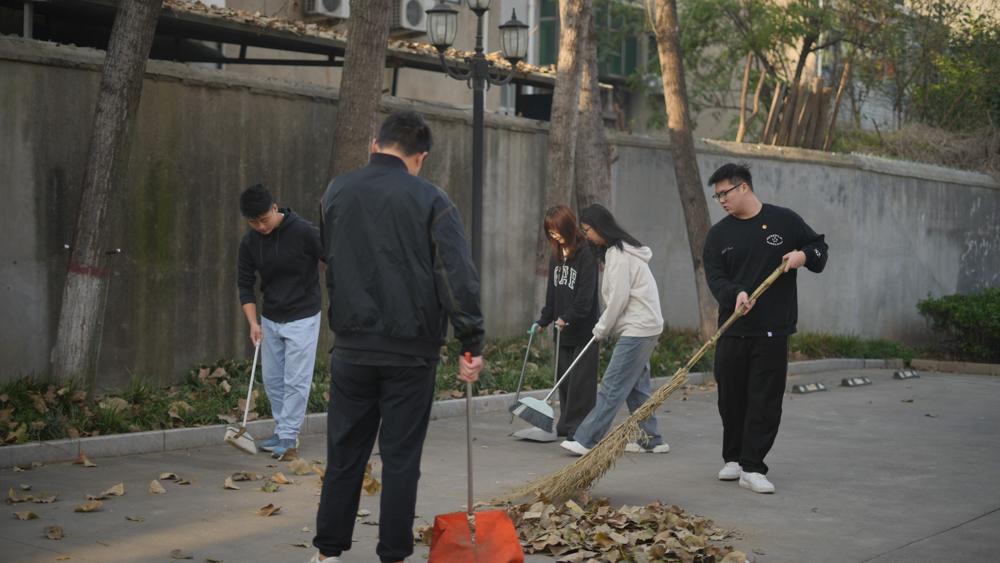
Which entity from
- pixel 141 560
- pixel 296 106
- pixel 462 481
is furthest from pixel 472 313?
pixel 296 106

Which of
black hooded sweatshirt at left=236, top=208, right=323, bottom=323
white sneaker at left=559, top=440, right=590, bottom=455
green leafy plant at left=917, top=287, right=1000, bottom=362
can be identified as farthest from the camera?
green leafy plant at left=917, top=287, right=1000, bottom=362

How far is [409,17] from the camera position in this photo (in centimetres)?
2162

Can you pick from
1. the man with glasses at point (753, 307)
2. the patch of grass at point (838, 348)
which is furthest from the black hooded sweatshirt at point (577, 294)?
the patch of grass at point (838, 348)

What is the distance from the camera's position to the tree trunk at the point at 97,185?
10.1 metres

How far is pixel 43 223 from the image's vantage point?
10875mm

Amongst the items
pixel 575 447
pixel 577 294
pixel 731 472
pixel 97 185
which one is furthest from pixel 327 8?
pixel 731 472

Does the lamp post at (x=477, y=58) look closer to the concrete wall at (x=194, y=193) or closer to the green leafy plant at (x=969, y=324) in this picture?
the concrete wall at (x=194, y=193)

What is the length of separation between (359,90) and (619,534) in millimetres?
6734

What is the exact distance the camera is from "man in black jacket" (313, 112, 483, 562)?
18.7ft

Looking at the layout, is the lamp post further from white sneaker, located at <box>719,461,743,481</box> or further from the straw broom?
the straw broom

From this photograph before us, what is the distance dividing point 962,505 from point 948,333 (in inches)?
502

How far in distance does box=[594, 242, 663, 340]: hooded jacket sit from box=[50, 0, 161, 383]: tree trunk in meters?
4.05

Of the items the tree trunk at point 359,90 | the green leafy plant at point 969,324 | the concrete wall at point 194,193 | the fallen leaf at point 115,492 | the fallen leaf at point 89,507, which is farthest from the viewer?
the green leafy plant at point 969,324

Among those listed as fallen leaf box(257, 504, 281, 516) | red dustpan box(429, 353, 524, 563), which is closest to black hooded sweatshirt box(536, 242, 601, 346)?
fallen leaf box(257, 504, 281, 516)
